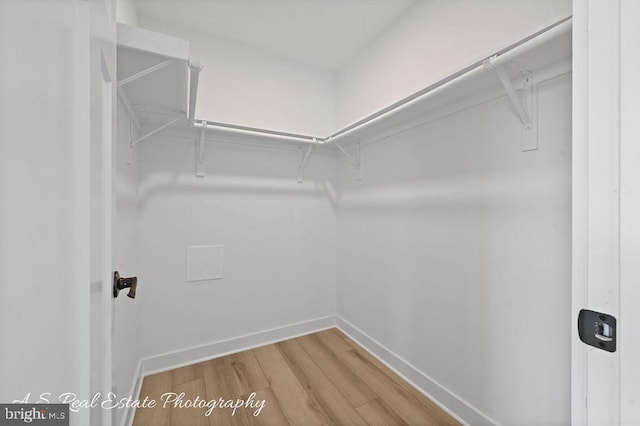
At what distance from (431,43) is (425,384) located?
2.12m

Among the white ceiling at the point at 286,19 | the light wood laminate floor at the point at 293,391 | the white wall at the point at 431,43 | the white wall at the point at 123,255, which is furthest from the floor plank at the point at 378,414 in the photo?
the white ceiling at the point at 286,19

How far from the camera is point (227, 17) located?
1810 mm

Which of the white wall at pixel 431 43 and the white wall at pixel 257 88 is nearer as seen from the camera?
the white wall at pixel 431 43

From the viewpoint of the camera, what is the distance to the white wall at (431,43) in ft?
3.75

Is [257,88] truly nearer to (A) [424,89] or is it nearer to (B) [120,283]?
(A) [424,89]

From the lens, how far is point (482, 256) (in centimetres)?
133

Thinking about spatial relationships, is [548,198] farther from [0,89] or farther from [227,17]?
[227,17]

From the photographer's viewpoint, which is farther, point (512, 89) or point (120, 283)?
point (512, 89)

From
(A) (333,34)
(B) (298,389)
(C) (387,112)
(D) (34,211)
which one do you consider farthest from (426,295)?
(A) (333,34)

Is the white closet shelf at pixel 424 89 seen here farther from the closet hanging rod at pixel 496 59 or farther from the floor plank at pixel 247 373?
the floor plank at pixel 247 373
